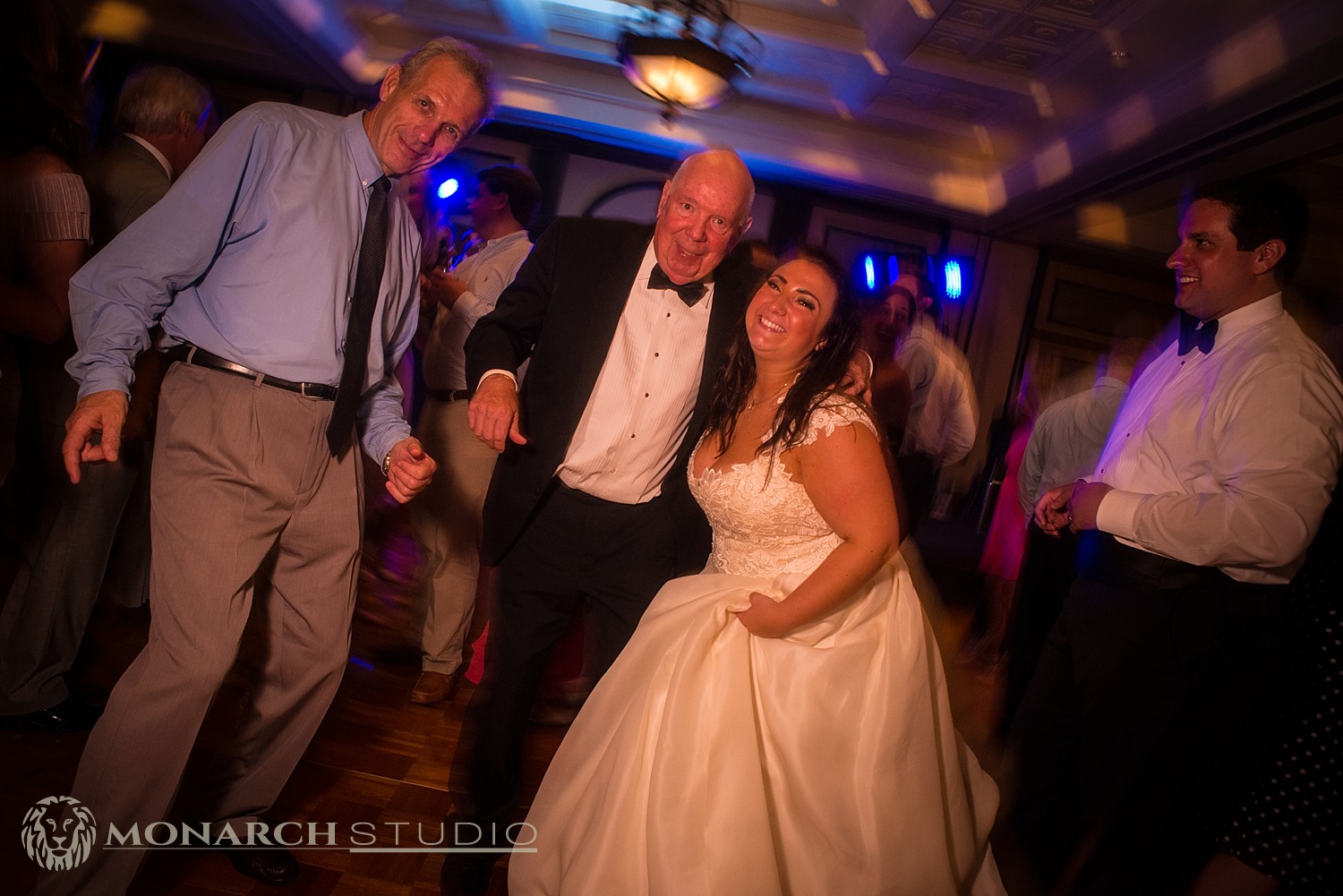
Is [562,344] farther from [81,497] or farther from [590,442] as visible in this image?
[81,497]

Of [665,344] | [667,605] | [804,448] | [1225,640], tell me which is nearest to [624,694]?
[667,605]

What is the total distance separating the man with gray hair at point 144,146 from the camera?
66.9 inches

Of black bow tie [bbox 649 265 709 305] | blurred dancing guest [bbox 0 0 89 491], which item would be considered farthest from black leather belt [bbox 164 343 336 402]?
black bow tie [bbox 649 265 709 305]

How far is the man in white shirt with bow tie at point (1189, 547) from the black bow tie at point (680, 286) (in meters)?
0.94

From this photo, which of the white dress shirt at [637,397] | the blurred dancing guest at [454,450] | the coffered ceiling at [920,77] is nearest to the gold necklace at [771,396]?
the white dress shirt at [637,397]

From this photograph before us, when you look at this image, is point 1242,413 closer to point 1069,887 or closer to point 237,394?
point 1069,887

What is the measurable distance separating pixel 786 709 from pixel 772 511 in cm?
36

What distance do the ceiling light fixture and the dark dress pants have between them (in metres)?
1.87

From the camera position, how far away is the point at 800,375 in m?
1.47

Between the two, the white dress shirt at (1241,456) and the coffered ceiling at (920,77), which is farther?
the coffered ceiling at (920,77)

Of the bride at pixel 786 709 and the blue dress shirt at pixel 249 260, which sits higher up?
the blue dress shirt at pixel 249 260

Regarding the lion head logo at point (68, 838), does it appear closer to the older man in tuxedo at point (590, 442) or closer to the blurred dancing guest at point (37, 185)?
the older man in tuxedo at point (590, 442)

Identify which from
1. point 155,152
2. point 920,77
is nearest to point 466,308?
point 155,152

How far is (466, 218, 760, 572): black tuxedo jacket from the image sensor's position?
4.93 ft
